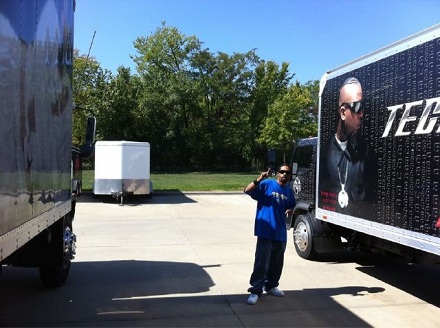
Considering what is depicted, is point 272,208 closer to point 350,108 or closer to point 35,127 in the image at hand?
point 350,108

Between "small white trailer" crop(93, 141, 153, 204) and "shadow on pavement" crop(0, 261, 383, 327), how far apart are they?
1094cm

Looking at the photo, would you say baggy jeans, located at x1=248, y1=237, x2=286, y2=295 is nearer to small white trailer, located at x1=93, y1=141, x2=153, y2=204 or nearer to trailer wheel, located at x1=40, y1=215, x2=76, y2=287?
trailer wheel, located at x1=40, y1=215, x2=76, y2=287

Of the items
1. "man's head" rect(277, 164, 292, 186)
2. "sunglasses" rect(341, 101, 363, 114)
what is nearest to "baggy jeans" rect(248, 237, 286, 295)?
"man's head" rect(277, 164, 292, 186)

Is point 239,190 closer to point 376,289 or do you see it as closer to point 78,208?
point 78,208

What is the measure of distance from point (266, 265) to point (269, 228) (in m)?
0.44

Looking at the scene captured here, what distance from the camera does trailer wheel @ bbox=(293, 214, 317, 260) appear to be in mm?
7613

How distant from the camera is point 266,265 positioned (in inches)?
217

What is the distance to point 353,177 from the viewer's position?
19.7 ft

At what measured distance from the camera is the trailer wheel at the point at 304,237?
761 cm

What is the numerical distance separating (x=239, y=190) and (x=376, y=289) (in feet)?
60.6

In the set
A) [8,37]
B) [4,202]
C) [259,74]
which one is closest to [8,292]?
[4,202]

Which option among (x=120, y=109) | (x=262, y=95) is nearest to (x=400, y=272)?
(x=120, y=109)

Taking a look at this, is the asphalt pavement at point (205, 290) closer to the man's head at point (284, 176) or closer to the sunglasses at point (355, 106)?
the man's head at point (284, 176)

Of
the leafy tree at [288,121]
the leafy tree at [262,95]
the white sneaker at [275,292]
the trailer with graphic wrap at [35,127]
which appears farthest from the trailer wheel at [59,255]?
the leafy tree at [262,95]
